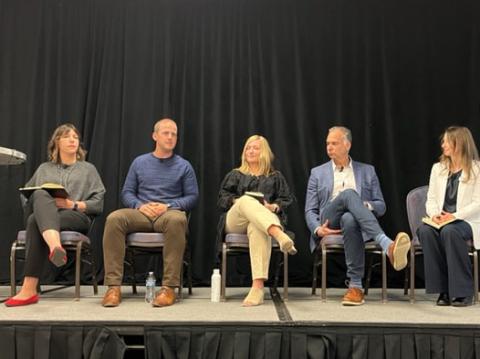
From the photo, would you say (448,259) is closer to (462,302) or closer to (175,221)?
(462,302)

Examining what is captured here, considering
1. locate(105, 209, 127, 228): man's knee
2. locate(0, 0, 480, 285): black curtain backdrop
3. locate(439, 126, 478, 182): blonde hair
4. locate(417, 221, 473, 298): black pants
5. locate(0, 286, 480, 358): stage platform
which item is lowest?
locate(0, 286, 480, 358): stage platform

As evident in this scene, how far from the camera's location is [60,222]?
11.4 ft

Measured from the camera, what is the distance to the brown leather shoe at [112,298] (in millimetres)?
3135

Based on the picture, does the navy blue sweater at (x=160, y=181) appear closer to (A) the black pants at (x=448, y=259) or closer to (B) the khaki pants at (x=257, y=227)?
(B) the khaki pants at (x=257, y=227)

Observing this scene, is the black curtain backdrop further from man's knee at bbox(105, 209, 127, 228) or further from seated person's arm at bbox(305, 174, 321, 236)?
man's knee at bbox(105, 209, 127, 228)

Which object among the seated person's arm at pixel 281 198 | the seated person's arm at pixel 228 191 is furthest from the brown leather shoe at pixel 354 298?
the seated person's arm at pixel 228 191

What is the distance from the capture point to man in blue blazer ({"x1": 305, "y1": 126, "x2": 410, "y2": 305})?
3.25 metres

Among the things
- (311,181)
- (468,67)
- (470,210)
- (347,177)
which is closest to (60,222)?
(311,181)

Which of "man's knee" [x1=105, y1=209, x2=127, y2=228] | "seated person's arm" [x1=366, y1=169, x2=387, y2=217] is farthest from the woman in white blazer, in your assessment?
"man's knee" [x1=105, y1=209, x2=127, y2=228]

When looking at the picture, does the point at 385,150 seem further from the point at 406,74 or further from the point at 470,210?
the point at 470,210

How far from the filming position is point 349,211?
11.3 ft

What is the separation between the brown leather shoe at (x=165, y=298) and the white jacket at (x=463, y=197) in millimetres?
1715

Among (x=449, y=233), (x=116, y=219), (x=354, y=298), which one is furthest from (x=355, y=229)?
(x=116, y=219)

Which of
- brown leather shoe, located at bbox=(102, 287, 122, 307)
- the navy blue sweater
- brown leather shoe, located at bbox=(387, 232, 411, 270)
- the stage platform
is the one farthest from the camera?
the navy blue sweater
